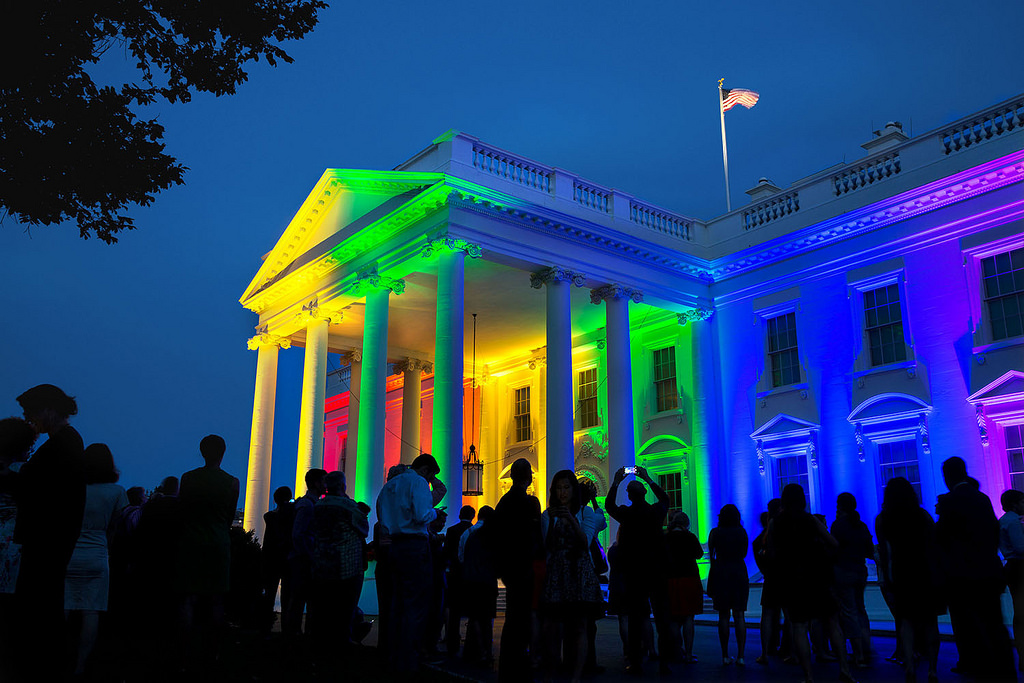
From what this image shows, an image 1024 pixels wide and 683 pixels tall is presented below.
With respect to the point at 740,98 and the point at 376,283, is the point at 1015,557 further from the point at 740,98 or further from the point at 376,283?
the point at 740,98

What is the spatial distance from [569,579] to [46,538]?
3804mm

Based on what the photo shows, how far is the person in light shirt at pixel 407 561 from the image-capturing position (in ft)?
22.0

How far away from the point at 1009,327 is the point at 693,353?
7.44 metres

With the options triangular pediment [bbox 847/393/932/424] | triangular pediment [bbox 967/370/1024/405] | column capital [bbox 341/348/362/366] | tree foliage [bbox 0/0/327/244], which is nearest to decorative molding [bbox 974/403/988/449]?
triangular pediment [bbox 967/370/1024/405]

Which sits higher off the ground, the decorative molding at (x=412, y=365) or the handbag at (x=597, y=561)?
the decorative molding at (x=412, y=365)

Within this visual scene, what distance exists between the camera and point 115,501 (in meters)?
5.57

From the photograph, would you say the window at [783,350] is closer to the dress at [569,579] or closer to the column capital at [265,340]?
the column capital at [265,340]

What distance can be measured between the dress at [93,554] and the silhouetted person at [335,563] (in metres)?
2.09

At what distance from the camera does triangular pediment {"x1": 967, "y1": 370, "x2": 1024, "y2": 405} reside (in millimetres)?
14906

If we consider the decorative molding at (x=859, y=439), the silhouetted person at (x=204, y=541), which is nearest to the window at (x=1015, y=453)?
the decorative molding at (x=859, y=439)

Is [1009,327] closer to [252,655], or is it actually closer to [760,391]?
[760,391]

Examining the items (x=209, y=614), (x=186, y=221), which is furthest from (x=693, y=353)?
(x=186, y=221)

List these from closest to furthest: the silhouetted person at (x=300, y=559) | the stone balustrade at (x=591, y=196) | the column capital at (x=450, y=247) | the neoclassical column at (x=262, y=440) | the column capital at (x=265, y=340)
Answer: the silhouetted person at (x=300, y=559), the column capital at (x=450, y=247), the stone balustrade at (x=591, y=196), the neoclassical column at (x=262, y=440), the column capital at (x=265, y=340)

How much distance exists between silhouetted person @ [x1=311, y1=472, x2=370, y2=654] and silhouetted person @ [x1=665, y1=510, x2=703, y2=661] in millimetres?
3285
